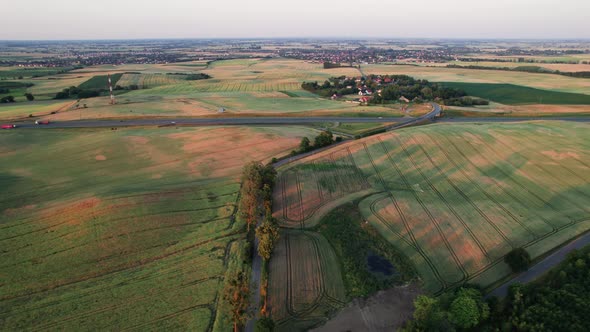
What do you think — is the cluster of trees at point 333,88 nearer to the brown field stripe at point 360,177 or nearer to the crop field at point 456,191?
the crop field at point 456,191

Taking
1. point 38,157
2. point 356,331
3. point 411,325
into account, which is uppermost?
point 38,157

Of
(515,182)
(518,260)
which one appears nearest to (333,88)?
(515,182)

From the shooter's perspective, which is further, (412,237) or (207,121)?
(207,121)

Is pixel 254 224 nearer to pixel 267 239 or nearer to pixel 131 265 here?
pixel 267 239

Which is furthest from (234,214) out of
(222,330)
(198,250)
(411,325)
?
(411,325)

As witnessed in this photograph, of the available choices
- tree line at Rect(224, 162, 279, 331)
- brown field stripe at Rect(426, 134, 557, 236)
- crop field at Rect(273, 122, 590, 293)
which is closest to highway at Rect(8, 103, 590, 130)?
crop field at Rect(273, 122, 590, 293)

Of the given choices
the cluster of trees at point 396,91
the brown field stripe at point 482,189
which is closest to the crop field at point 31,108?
the cluster of trees at point 396,91

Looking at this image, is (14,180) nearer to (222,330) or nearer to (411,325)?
(222,330)
